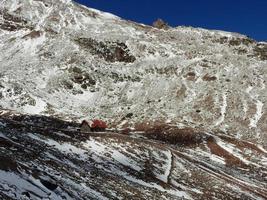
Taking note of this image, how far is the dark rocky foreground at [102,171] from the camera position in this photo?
29.3 meters

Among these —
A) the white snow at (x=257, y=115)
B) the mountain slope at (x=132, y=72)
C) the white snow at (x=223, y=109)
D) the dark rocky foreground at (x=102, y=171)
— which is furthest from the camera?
the mountain slope at (x=132, y=72)

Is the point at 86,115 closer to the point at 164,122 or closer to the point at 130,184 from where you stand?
the point at 164,122

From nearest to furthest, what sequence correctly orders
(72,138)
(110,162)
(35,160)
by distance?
1. (35,160)
2. (110,162)
3. (72,138)

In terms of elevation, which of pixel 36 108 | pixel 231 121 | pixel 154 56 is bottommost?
pixel 36 108

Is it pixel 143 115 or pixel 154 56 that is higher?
pixel 154 56

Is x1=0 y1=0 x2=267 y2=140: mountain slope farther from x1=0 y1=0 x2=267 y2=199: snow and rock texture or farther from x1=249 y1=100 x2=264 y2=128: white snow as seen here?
x1=0 y1=0 x2=267 y2=199: snow and rock texture

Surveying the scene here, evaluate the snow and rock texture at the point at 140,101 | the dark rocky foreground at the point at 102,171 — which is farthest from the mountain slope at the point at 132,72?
the dark rocky foreground at the point at 102,171

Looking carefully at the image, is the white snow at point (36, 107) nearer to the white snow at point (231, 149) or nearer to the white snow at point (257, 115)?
the white snow at point (231, 149)

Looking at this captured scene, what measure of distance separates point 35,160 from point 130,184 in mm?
8216

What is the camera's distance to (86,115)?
409 feet

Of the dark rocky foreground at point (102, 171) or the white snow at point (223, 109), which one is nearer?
the dark rocky foreground at point (102, 171)

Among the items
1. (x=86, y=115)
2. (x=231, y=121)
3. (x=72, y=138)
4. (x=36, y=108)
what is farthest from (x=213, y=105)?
(x=72, y=138)

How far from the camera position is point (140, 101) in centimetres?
13175

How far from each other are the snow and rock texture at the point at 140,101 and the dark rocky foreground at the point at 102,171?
0.65ft
